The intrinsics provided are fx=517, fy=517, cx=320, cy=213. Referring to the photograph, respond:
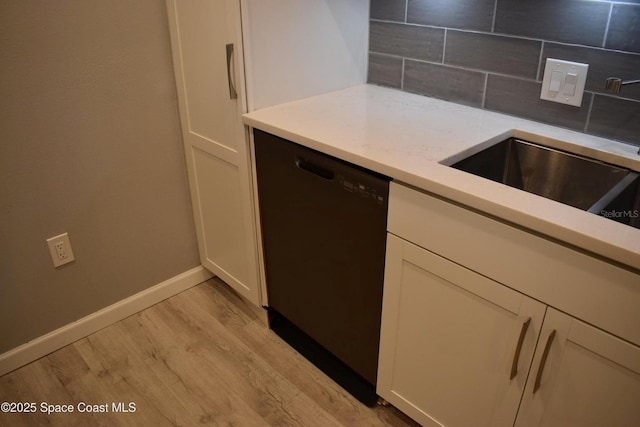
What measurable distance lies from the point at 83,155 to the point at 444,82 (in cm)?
130

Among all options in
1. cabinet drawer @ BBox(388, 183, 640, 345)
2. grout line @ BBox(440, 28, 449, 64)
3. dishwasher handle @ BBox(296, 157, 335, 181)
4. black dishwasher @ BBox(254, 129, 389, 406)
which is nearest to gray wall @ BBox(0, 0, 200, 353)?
black dishwasher @ BBox(254, 129, 389, 406)

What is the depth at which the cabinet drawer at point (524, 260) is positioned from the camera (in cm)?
100

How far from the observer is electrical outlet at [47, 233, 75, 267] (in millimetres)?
1857

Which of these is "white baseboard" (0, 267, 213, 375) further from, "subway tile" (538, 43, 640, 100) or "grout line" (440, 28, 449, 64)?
"subway tile" (538, 43, 640, 100)

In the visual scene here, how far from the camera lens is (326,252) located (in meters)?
1.62

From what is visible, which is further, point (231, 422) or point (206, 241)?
point (206, 241)

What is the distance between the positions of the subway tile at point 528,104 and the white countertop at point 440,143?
3 centimetres

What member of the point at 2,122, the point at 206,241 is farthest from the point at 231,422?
the point at 2,122

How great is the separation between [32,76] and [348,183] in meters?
1.07

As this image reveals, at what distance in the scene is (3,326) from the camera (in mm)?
1848

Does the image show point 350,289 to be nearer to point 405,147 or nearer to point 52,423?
point 405,147

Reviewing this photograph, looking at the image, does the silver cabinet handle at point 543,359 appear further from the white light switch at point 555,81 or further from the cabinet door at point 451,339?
the white light switch at point 555,81

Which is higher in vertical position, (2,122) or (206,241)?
(2,122)
